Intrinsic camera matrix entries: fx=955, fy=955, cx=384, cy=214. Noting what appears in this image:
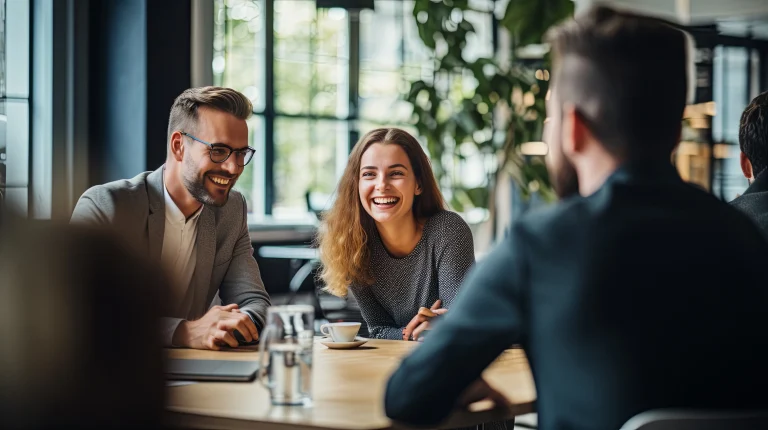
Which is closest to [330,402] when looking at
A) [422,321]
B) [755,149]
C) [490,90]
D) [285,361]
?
[285,361]

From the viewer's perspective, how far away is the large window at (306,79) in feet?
26.4

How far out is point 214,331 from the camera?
2377 millimetres

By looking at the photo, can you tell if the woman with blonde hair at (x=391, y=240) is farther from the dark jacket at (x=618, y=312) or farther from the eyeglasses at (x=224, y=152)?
the dark jacket at (x=618, y=312)

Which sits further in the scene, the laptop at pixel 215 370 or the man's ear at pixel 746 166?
the man's ear at pixel 746 166

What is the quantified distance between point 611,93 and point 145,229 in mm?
1755

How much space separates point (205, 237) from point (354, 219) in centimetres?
50

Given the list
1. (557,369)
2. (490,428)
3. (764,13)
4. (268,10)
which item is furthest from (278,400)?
(764,13)

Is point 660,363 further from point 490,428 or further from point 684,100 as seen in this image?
point 490,428

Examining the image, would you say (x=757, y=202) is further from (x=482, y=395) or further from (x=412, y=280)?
(x=482, y=395)

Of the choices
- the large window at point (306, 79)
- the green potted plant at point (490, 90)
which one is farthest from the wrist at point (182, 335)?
the large window at point (306, 79)

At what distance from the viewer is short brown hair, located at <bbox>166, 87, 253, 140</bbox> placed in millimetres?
2926

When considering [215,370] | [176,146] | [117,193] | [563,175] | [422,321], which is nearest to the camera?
[563,175]

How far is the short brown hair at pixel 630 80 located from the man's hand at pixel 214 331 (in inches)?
49.3

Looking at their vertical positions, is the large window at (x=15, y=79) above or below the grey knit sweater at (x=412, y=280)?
above
